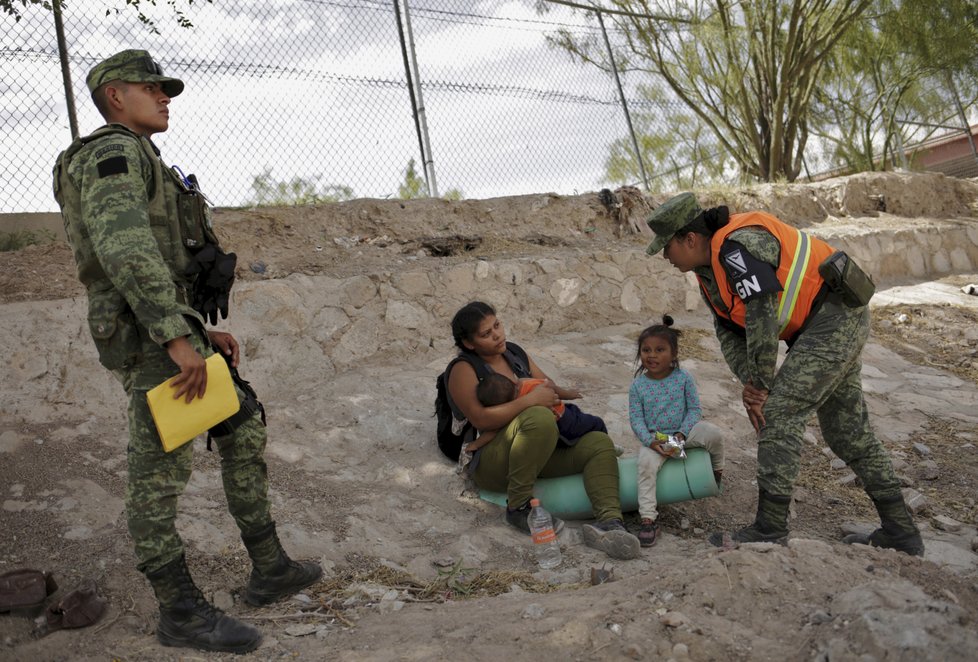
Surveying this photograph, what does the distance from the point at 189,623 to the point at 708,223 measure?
2.46 m

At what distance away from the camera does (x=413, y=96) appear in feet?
24.0

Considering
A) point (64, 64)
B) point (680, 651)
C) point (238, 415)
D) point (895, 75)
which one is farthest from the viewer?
point (895, 75)

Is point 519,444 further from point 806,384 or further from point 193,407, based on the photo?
point 193,407

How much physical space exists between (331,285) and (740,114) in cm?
730

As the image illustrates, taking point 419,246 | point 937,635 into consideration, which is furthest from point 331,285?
point 937,635

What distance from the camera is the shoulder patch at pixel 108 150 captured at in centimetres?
260

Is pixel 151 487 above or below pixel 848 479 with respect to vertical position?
above

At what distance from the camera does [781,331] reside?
353 centimetres

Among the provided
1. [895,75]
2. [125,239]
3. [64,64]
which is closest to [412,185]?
[64,64]

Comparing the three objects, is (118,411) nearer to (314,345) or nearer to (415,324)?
(314,345)

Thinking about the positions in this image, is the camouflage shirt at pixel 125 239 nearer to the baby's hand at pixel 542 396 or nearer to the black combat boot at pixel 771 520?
the baby's hand at pixel 542 396

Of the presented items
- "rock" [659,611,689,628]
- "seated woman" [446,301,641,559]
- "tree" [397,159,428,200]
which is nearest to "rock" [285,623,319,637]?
"rock" [659,611,689,628]

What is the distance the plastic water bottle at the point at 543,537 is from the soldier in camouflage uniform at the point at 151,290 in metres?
1.31

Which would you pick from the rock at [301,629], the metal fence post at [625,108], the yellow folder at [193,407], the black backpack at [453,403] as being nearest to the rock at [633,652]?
the rock at [301,629]
